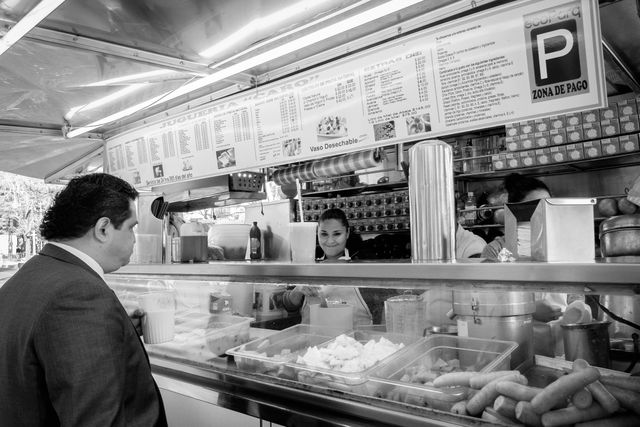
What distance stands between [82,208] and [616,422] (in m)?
1.80

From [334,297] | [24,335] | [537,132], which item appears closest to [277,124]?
[334,297]

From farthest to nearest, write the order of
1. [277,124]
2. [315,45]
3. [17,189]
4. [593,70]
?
1. [17,189]
2. [277,124]
3. [315,45]
4. [593,70]

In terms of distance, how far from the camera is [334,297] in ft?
7.24

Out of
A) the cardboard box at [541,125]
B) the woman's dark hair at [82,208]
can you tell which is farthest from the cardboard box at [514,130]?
the woman's dark hair at [82,208]

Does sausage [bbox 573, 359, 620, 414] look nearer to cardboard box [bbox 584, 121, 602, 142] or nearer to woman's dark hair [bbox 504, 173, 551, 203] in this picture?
woman's dark hair [bbox 504, 173, 551, 203]

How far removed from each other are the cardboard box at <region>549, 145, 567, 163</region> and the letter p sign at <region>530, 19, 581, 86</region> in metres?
2.76

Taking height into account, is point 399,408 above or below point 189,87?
below

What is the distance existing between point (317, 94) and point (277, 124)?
14.7 inches

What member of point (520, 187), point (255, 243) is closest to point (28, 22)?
point (255, 243)

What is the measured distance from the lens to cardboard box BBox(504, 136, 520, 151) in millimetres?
4680

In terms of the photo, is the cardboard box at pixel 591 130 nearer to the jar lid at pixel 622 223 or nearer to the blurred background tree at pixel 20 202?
the jar lid at pixel 622 223

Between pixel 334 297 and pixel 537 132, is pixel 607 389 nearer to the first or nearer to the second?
pixel 334 297

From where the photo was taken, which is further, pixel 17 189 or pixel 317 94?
pixel 17 189

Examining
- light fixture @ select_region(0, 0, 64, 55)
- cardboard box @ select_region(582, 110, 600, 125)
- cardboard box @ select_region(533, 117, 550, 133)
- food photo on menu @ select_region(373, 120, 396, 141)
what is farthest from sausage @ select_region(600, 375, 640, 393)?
cardboard box @ select_region(533, 117, 550, 133)
